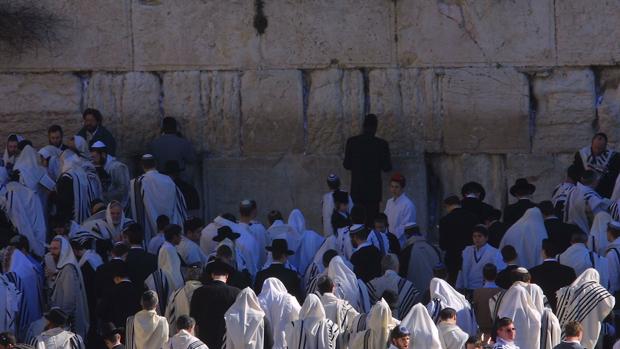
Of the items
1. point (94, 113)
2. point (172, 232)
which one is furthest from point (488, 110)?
point (172, 232)

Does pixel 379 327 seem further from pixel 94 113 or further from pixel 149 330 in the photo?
pixel 94 113

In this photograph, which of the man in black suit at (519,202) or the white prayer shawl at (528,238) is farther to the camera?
Result: the man in black suit at (519,202)

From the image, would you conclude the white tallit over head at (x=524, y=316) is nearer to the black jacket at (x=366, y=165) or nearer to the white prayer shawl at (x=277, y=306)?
the white prayer shawl at (x=277, y=306)

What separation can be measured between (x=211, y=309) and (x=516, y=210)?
3831mm

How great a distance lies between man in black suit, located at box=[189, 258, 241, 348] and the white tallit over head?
221cm

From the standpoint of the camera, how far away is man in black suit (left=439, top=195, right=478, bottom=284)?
70.2 feet

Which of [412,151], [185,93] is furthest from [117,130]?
[412,151]

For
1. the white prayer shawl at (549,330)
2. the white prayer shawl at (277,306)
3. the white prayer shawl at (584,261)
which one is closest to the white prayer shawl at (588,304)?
the white prayer shawl at (549,330)

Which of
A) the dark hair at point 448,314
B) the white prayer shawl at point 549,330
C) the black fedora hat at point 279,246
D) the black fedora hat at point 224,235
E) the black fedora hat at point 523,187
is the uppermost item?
the black fedora hat at point 523,187

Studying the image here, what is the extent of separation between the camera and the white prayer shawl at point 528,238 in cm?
2133

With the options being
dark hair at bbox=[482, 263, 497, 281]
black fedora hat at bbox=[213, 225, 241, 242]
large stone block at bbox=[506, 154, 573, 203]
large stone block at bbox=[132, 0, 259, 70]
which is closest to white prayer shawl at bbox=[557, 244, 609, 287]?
dark hair at bbox=[482, 263, 497, 281]

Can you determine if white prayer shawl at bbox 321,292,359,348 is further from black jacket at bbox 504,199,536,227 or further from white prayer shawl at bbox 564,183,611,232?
white prayer shawl at bbox 564,183,611,232

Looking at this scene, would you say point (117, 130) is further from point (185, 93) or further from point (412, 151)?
point (412, 151)

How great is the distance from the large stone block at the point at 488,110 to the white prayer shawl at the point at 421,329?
6.05 m
